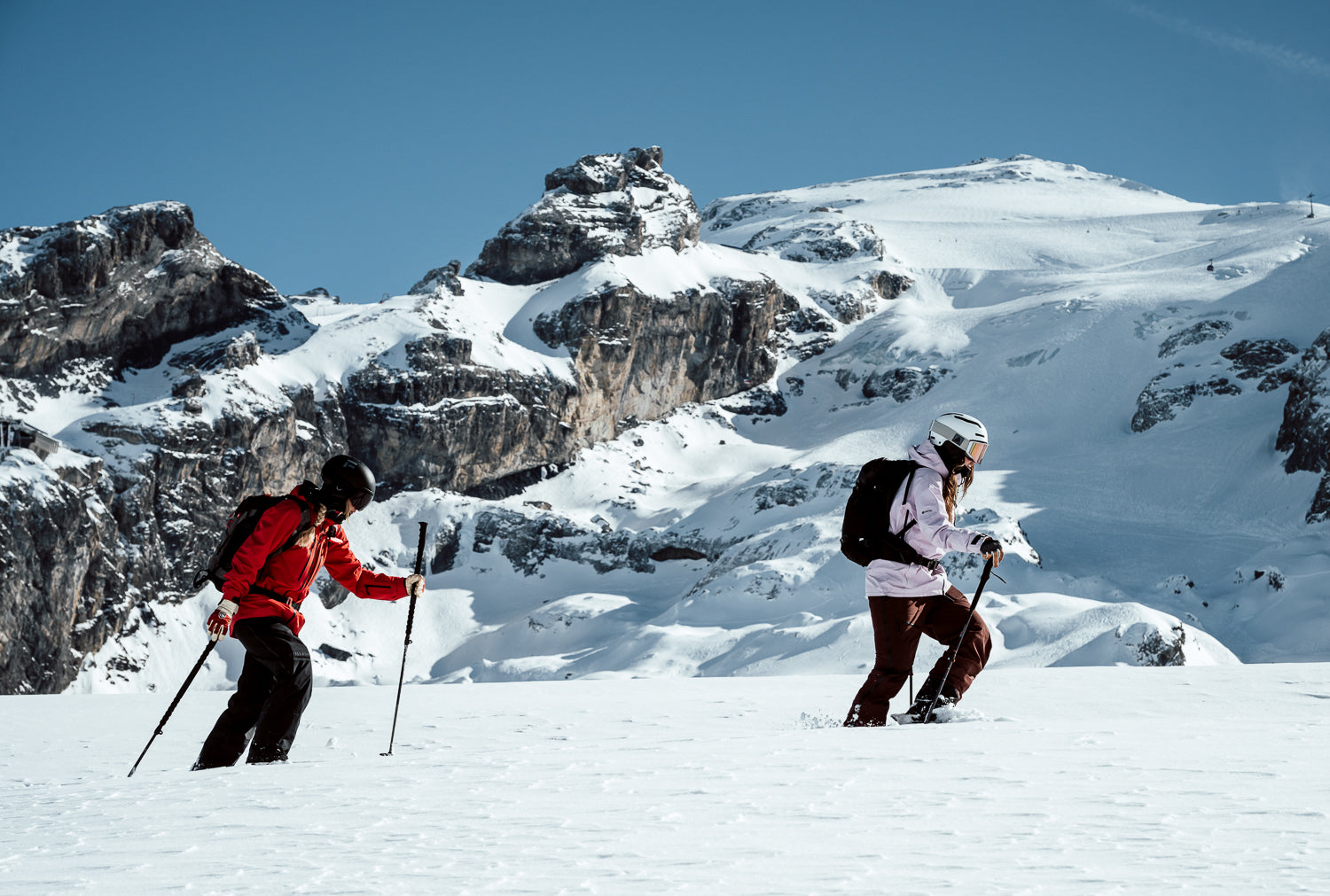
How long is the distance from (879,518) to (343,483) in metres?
3.51

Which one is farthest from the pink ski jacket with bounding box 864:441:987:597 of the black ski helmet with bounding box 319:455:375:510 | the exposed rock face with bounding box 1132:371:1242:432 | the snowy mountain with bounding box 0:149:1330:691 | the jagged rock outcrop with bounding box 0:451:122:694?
the exposed rock face with bounding box 1132:371:1242:432

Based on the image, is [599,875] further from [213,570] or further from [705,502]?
[705,502]

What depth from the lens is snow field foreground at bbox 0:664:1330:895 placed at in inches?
142

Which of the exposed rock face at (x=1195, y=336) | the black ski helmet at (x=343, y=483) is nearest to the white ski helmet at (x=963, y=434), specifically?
the black ski helmet at (x=343, y=483)

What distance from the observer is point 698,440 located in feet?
355

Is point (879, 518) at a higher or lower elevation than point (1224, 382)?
lower

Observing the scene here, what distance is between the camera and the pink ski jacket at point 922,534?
25.1 feet

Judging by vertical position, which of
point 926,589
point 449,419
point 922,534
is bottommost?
point 926,589

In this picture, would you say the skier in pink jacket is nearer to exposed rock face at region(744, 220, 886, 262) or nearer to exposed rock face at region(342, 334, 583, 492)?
exposed rock face at region(342, 334, 583, 492)

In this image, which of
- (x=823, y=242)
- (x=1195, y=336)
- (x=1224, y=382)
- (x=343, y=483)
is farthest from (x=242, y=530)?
(x=823, y=242)

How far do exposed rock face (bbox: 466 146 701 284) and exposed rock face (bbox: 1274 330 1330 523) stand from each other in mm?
62070

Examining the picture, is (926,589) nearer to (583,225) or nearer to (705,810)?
(705,810)

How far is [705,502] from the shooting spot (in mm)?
89500

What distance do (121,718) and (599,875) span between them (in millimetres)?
7901
